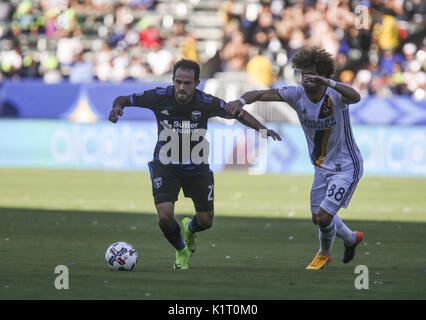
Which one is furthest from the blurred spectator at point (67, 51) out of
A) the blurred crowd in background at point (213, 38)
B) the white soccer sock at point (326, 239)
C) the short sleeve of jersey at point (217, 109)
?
the white soccer sock at point (326, 239)

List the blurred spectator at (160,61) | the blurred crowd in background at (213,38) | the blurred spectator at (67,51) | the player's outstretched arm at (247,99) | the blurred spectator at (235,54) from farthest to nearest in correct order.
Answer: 1. the blurred spectator at (67,51)
2. the blurred spectator at (160,61)
3. the blurred spectator at (235,54)
4. the blurred crowd in background at (213,38)
5. the player's outstretched arm at (247,99)

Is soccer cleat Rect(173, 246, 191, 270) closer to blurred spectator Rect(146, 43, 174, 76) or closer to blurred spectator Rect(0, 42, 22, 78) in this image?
blurred spectator Rect(146, 43, 174, 76)

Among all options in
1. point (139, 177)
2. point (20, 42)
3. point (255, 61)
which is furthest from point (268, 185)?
point (20, 42)

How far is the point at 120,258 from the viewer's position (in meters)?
8.64

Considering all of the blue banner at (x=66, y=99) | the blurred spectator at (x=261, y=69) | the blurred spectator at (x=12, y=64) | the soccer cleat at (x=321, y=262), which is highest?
the blurred spectator at (x=12, y=64)

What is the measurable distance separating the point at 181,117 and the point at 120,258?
168 centimetres

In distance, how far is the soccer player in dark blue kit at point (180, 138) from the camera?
9148 millimetres

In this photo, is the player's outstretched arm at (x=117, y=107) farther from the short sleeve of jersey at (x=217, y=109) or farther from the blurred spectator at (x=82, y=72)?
the blurred spectator at (x=82, y=72)

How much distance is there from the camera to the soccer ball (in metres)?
8.64

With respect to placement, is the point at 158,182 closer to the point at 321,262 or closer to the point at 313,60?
the point at 321,262

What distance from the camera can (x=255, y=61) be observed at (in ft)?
83.6

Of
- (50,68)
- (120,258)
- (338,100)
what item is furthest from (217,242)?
(50,68)
